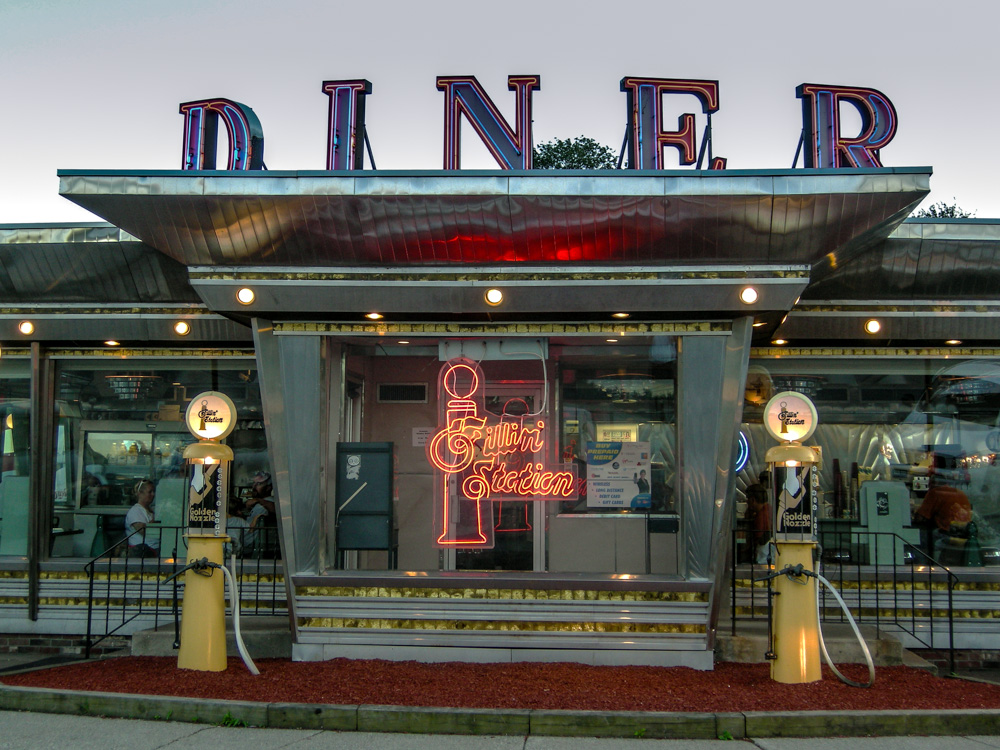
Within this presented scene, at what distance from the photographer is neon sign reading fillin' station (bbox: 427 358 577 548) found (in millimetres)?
9070

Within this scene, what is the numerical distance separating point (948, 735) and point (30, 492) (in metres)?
9.78

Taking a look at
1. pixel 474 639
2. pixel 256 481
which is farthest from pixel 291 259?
pixel 474 639

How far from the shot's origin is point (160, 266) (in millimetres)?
10391

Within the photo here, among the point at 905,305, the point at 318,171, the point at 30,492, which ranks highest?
the point at 318,171

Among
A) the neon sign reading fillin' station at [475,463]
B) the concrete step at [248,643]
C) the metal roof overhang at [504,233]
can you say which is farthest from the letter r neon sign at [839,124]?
the concrete step at [248,643]

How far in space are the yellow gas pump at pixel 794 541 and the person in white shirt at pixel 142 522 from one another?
6941 millimetres

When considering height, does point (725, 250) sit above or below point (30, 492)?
above

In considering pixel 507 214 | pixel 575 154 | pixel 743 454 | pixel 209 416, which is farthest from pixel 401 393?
pixel 575 154

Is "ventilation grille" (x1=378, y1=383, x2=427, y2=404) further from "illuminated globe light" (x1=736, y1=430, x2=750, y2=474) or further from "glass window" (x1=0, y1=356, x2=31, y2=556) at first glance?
"glass window" (x1=0, y1=356, x2=31, y2=556)

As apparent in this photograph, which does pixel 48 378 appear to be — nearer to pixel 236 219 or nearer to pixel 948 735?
pixel 236 219

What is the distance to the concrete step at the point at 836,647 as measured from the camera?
8594 millimetres

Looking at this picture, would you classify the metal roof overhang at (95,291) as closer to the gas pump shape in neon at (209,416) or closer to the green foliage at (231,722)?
the gas pump shape in neon at (209,416)

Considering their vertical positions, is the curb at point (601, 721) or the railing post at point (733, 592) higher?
the railing post at point (733, 592)

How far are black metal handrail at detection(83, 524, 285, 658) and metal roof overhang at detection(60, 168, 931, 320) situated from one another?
9.74ft
